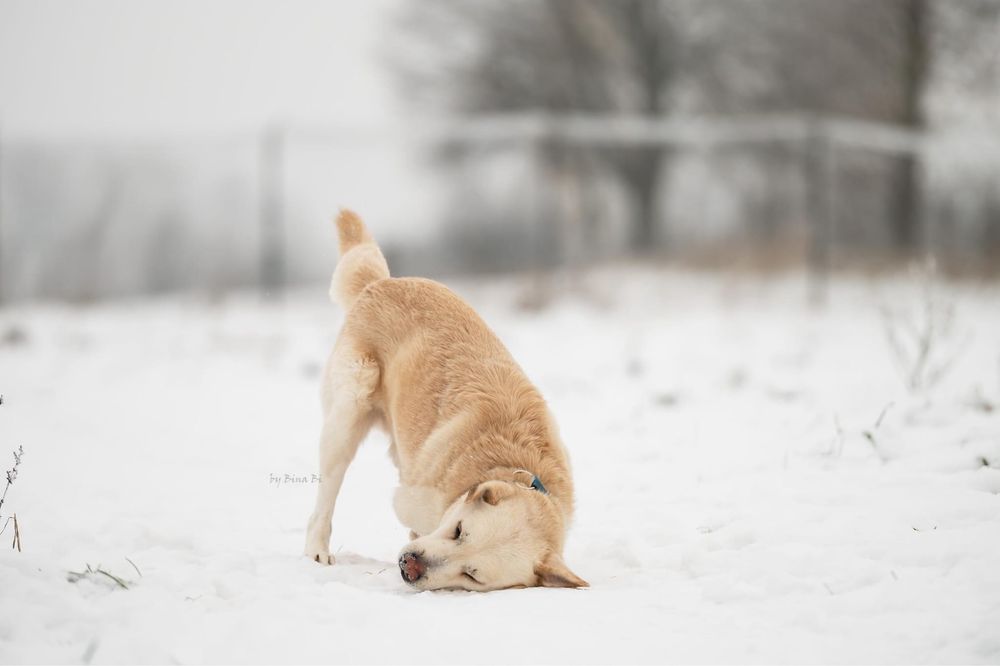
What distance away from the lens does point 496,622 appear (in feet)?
8.54

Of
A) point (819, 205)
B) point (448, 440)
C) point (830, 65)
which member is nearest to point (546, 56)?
point (830, 65)

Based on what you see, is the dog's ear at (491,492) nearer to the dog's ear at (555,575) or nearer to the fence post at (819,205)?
the dog's ear at (555,575)

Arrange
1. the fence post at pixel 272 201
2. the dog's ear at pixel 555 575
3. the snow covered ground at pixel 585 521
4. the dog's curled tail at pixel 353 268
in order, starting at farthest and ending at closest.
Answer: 1. the fence post at pixel 272 201
2. the dog's curled tail at pixel 353 268
3. the dog's ear at pixel 555 575
4. the snow covered ground at pixel 585 521

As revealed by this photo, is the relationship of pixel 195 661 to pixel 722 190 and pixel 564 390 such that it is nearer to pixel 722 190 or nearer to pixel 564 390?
pixel 564 390

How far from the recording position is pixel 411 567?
9.59 ft

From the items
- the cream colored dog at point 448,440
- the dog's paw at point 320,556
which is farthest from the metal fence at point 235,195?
the dog's paw at point 320,556

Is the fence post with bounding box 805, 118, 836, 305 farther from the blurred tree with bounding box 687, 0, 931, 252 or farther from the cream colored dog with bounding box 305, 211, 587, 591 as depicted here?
the cream colored dog with bounding box 305, 211, 587, 591

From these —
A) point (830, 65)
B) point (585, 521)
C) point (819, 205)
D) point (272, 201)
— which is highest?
point (830, 65)

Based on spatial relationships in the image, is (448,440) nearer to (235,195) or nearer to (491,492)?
(491,492)

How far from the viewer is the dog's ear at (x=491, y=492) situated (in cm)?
297

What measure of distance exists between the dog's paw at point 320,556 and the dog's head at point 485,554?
1.78ft

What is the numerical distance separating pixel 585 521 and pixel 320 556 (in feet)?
3.88

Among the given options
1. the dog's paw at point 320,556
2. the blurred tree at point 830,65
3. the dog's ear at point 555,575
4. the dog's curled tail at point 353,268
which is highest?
the blurred tree at point 830,65

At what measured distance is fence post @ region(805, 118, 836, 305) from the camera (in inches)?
474
